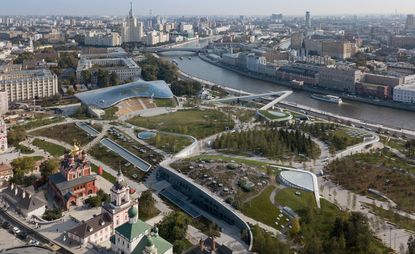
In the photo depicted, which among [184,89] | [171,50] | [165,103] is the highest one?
[171,50]

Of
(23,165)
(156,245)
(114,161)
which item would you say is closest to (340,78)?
(114,161)

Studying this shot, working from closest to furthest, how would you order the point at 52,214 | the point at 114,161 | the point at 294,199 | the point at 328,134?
the point at 52,214 < the point at 294,199 < the point at 114,161 < the point at 328,134

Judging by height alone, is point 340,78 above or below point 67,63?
below

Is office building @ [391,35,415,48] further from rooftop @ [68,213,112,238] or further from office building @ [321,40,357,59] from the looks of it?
rooftop @ [68,213,112,238]

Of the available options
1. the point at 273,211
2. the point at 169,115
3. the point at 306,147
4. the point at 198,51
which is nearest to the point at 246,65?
the point at 198,51

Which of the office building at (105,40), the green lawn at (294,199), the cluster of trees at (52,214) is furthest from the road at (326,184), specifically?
the office building at (105,40)

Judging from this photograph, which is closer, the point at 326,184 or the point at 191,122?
the point at 326,184

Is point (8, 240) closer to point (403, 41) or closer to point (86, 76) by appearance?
point (86, 76)

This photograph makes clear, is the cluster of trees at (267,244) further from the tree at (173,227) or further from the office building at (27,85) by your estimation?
the office building at (27,85)
